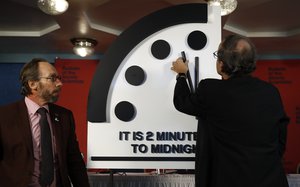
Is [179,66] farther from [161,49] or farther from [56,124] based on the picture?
[56,124]

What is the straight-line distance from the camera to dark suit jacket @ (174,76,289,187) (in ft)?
4.71

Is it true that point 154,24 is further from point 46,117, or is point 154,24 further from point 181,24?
point 46,117

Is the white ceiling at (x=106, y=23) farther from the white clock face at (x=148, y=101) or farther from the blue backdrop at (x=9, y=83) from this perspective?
the white clock face at (x=148, y=101)

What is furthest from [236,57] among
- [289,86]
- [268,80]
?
[289,86]

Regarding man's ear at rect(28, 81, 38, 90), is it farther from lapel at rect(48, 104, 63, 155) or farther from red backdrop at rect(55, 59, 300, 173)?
red backdrop at rect(55, 59, 300, 173)

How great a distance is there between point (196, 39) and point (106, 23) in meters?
3.24

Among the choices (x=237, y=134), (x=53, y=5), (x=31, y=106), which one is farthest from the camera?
(x=53, y=5)

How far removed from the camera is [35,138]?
1.73 metres

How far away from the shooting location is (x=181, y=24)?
6.14 ft

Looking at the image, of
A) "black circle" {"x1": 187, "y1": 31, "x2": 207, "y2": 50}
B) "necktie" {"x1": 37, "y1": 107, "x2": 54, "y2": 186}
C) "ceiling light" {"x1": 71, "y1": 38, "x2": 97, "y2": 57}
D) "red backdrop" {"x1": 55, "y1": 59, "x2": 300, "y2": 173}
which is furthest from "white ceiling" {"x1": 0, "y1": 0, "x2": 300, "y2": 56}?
"necktie" {"x1": 37, "y1": 107, "x2": 54, "y2": 186}

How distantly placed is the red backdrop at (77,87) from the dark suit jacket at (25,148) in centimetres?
406

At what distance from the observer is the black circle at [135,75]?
1.84 meters

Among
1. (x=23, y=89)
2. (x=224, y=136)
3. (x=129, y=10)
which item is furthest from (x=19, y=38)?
(x=224, y=136)

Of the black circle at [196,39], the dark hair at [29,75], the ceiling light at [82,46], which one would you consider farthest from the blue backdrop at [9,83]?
the black circle at [196,39]
